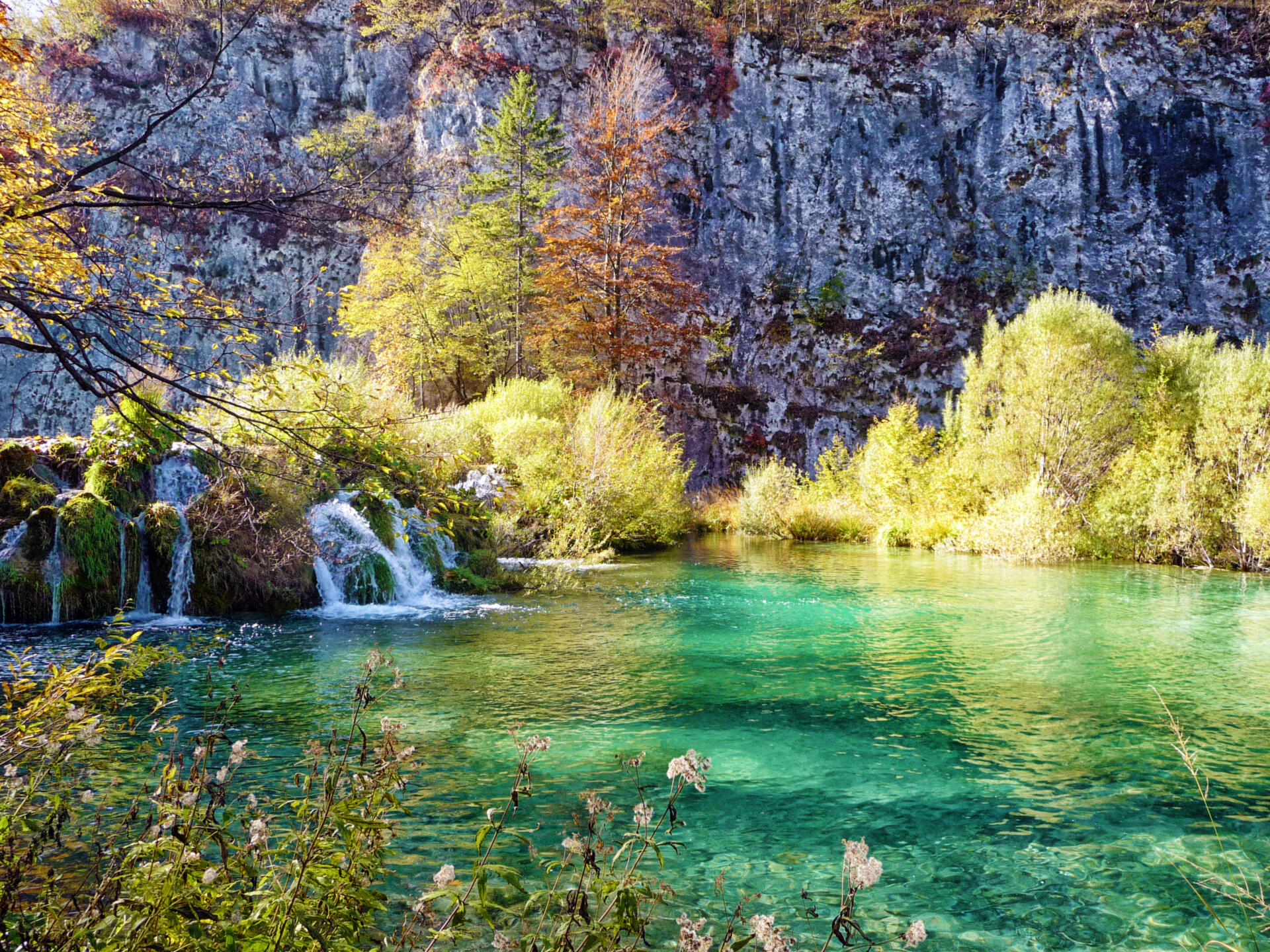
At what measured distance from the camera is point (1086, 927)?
3.51 meters

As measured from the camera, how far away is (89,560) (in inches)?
398

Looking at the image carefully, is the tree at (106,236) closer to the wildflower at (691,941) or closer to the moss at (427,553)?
the wildflower at (691,941)

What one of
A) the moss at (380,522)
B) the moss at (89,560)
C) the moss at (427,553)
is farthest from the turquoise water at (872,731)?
the moss at (380,522)

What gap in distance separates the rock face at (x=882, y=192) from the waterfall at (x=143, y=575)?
2482 cm

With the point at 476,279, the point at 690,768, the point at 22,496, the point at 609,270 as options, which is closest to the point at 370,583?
the point at 22,496

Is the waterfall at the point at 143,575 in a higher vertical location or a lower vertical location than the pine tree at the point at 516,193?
lower

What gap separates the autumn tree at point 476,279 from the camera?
28.1 meters

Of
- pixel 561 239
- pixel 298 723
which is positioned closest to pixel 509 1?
pixel 561 239

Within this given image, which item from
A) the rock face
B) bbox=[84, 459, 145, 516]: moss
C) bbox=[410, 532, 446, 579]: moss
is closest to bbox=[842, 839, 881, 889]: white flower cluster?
bbox=[84, 459, 145, 516]: moss

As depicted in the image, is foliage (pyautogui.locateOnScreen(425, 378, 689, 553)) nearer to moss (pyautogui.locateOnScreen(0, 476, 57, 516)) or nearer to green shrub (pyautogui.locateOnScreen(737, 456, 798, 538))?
green shrub (pyautogui.locateOnScreen(737, 456, 798, 538))

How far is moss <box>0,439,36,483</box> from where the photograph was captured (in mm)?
10648

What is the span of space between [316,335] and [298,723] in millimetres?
31173

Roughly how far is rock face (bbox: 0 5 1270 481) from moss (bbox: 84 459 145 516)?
2441 centimetres

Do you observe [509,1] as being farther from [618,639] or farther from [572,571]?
[618,639]
